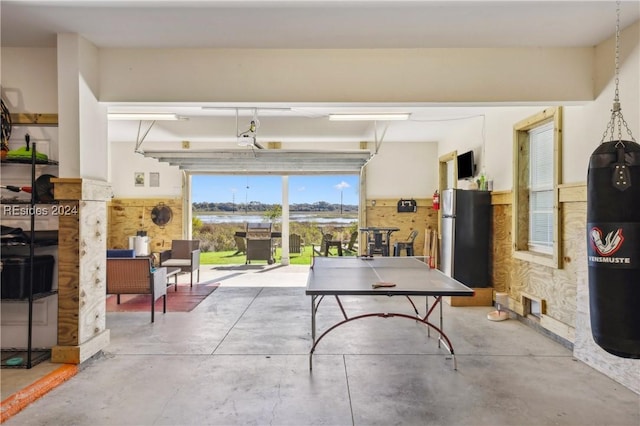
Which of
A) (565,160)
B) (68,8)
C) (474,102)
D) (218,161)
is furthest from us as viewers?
(218,161)

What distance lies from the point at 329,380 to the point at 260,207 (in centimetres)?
796

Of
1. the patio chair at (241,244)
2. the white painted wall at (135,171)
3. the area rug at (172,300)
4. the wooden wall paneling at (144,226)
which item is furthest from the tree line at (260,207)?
the area rug at (172,300)

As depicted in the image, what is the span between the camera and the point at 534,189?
4.89 metres

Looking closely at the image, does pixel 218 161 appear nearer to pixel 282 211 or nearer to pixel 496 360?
pixel 282 211

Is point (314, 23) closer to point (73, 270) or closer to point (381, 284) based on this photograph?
point (381, 284)

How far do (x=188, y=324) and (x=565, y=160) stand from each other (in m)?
4.71

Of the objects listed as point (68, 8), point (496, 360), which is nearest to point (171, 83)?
point (68, 8)

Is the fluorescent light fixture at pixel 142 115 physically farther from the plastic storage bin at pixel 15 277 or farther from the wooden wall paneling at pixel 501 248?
the wooden wall paneling at pixel 501 248

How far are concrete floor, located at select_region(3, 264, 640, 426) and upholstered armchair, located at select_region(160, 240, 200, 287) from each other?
6.23 feet

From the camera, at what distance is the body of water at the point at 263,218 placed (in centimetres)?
1006

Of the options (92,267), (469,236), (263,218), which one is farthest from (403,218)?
(92,267)

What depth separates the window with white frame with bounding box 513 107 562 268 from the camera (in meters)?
4.53

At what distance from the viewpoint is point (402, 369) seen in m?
3.36

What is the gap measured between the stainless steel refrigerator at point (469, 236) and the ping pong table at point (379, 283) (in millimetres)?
1210
